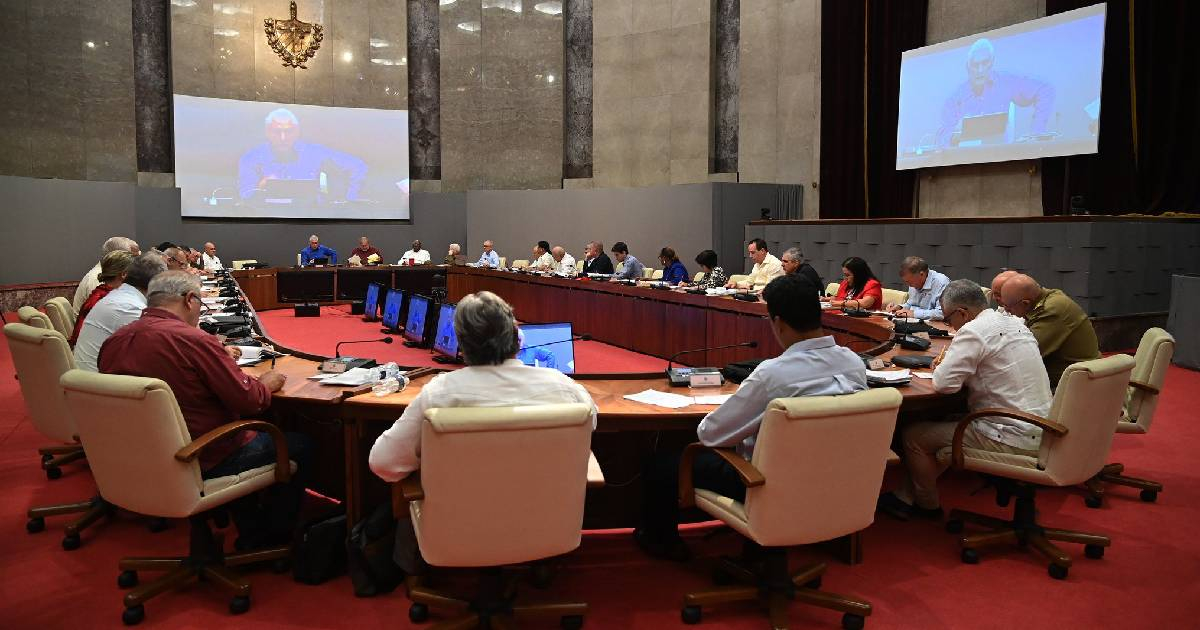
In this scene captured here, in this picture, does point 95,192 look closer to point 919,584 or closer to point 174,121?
point 174,121

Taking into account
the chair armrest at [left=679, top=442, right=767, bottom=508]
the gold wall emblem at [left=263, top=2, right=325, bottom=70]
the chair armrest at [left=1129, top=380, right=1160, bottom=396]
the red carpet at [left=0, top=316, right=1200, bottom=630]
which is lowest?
the red carpet at [left=0, top=316, right=1200, bottom=630]

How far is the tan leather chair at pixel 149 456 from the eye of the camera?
243cm

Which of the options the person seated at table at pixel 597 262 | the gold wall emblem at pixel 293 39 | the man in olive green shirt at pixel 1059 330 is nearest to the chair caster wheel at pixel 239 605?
the man in olive green shirt at pixel 1059 330

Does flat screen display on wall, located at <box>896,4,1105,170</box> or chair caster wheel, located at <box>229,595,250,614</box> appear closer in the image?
chair caster wheel, located at <box>229,595,250,614</box>

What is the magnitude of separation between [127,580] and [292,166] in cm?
1122

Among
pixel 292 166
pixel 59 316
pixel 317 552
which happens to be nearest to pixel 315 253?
pixel 292 166

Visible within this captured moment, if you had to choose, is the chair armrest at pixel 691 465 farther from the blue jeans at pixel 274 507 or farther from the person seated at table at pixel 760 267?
the person seated at table at pixel 760 267

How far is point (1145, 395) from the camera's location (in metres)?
3.64

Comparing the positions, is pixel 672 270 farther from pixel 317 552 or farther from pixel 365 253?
pixel 365 253

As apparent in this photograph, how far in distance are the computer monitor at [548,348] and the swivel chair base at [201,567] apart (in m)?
1.59

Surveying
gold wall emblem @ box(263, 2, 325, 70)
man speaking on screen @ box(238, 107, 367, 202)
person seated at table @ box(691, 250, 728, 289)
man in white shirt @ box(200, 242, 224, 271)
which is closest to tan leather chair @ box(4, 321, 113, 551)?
person seated at table @ box(691, 250, 728, 289)

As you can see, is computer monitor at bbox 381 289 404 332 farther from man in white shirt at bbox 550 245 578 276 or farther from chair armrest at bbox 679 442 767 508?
chair armrest at bbox 679 442 767 508

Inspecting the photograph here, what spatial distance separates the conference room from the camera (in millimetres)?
2490

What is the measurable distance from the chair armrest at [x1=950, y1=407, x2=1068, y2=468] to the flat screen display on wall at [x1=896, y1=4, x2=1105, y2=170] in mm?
6578
